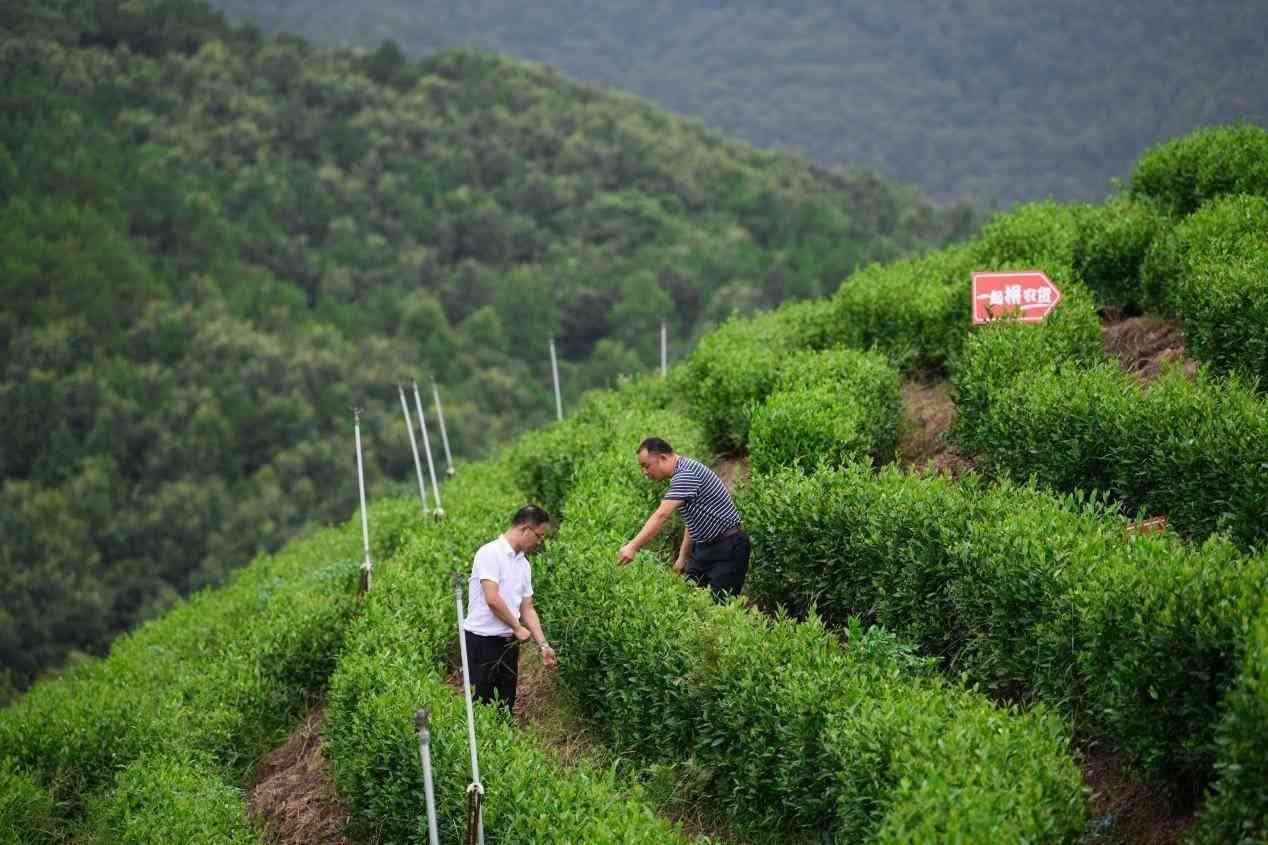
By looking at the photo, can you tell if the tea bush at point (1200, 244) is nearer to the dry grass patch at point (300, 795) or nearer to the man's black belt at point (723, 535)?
the man's black belt at point (723, 535)

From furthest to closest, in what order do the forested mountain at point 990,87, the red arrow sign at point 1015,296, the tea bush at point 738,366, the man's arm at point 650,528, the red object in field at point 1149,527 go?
the forested mountain at point 990,87 < the tea bush at point 738,366 < the red arrow sign at point 1015,296 < the man's arm at point 650,528 < the red object in field at point 1149,527

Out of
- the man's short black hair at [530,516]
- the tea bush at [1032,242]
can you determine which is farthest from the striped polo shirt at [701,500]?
the tea bush at [1032,242]

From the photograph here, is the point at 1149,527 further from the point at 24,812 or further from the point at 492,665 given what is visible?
the point at 24,812

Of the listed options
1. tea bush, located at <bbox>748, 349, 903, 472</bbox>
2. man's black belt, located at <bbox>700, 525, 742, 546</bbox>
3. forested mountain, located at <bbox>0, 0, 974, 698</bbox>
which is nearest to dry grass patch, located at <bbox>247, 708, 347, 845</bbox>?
man's black belt, located at <bbox>700, 525, 742, 546</bbox>

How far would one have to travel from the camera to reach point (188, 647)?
54.2 feet

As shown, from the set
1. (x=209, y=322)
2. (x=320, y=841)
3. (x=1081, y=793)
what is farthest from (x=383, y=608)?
(x=209, y=322)

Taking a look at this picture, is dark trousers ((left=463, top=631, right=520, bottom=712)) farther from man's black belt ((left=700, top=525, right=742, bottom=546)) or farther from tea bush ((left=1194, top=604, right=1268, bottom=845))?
tea bush ((left=1194, top=604, right=1268, bottom=845))

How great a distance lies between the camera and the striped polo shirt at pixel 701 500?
35.5 ft

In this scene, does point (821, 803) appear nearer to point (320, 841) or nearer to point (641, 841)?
point (641, 841)

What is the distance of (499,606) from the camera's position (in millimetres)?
9844

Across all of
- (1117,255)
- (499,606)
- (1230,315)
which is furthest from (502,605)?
(1117,255)

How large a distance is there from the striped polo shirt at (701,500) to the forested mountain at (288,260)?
→ 37.7m

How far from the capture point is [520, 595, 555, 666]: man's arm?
9916 millimetres

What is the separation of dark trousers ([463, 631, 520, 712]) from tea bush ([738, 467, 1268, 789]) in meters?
2.64
